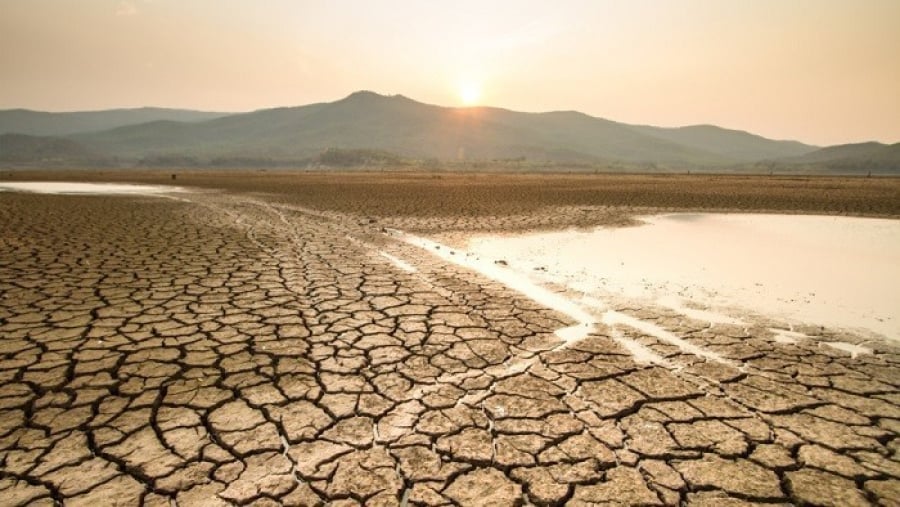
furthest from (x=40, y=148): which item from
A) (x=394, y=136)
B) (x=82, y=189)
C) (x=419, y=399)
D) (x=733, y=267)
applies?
(x=733, y=267)

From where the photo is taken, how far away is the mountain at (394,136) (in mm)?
131125

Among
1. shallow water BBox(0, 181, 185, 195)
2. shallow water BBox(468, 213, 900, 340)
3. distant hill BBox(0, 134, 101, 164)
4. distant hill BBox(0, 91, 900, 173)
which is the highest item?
distant hill BBox(0, 91, 900, 173)

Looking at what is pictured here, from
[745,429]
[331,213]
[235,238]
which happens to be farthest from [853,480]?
[331,213]

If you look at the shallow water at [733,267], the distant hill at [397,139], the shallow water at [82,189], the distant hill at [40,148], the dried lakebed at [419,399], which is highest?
the distant hill at [397,139]

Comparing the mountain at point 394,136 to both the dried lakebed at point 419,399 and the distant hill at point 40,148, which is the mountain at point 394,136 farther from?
the dried lakebed at point 419,399

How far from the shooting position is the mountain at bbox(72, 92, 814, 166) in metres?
131

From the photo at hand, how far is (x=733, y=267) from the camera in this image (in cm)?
631

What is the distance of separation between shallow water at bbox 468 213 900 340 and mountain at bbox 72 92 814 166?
375ft

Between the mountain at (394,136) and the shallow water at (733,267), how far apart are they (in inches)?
4501

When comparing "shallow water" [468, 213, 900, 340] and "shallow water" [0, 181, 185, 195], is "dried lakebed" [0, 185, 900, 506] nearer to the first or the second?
"shallow water" [468, 213, 900, 340]

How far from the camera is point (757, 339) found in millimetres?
3764

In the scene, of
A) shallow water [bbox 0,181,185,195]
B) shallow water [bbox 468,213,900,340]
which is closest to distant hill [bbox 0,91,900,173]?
shallow water [bbox 0,181,185,195]

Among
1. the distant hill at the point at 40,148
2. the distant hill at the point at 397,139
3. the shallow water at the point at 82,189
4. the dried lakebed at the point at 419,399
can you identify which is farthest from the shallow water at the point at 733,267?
the distant hill at the point at 40,148

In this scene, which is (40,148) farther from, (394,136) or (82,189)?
(82,189)
